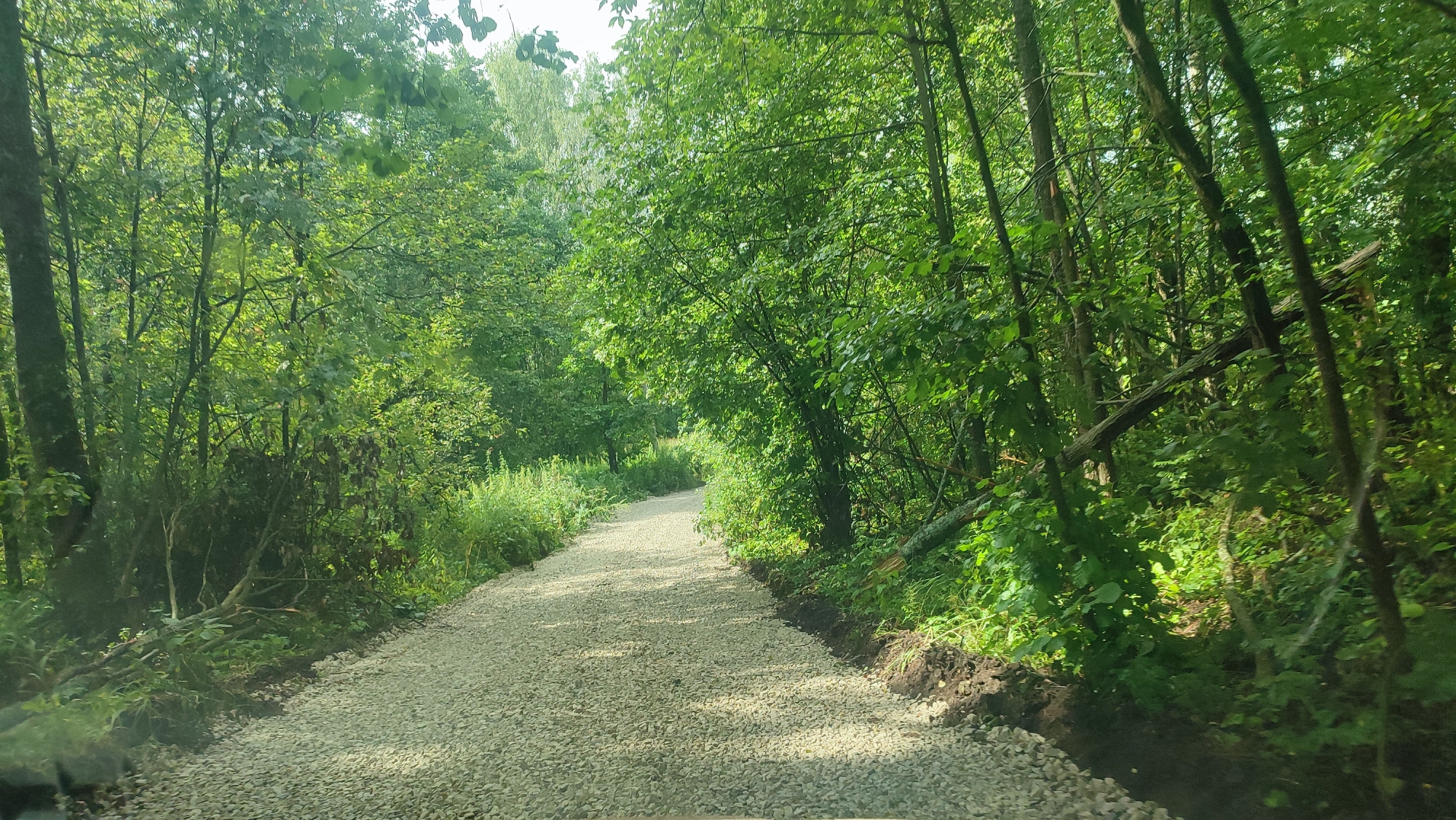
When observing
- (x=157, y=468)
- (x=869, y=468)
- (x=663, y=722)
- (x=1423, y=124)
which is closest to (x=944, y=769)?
(x=663, y=722)

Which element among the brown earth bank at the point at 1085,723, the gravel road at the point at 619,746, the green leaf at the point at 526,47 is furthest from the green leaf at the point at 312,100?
the brown earth bank at the point at 1085,723

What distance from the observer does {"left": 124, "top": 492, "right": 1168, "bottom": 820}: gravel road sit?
3047 millimetres

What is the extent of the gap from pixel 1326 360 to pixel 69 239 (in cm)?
679

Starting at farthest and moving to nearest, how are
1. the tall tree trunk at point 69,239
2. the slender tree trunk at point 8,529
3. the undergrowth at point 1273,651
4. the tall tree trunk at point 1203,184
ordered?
1. the tall tree trunk at point 69,239
2. the slender tree trunk at point 8,529
3. the tall tree trunk at point 1203,184
4. the undergrowth at point 1273,651

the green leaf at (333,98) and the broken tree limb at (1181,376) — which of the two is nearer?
the green leaf at (333,98)

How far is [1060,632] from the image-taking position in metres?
3.30

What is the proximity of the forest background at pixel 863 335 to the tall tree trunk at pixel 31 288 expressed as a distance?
3 cm

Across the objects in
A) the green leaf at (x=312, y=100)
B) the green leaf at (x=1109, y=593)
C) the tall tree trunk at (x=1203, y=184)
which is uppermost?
the green leaf at (x=312, y=100)

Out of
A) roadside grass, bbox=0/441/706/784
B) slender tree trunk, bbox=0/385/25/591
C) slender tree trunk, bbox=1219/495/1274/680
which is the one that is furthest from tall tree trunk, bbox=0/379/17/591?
slender tree trunk, bbox=1219/495/1274/680

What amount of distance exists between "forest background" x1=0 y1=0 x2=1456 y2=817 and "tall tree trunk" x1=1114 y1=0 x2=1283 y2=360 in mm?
18

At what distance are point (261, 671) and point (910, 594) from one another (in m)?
4.13

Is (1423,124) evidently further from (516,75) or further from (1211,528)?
(516,75)

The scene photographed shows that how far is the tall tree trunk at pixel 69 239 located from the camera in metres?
5.14

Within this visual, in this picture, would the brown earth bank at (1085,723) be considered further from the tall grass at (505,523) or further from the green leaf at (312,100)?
the tall grass at (505,523)
